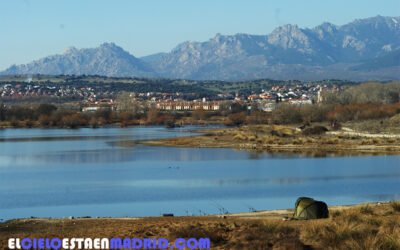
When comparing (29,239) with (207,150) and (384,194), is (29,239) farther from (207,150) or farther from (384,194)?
(207,150)

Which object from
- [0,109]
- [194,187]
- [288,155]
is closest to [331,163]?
[288,155]

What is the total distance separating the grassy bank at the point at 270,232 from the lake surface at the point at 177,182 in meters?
6.85

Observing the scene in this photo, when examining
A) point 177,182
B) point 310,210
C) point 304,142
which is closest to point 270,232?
point 310,210

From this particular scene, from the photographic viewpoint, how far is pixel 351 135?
214ft

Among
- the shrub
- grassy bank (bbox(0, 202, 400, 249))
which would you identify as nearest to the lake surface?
grassy bank (bbox(0, 202, 400, 249))

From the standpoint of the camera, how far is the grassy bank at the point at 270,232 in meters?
13.1

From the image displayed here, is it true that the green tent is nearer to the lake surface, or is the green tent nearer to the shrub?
the lake surface

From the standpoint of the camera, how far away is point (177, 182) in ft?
112

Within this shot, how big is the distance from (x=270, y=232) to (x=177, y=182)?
20020mm

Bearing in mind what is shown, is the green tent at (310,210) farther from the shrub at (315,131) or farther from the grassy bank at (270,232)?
the shrub at (315,131)

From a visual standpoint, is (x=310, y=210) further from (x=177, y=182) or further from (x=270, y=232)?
Result: (x=177, y=182)

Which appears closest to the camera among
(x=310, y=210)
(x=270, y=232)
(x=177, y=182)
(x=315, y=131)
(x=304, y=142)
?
(x=270, y=232)

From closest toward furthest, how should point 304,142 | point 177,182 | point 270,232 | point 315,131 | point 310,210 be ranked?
point 270,232 < point 310,210 < point 177,182 < point 304,142 < point 315,131

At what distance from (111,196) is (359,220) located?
585 inches
